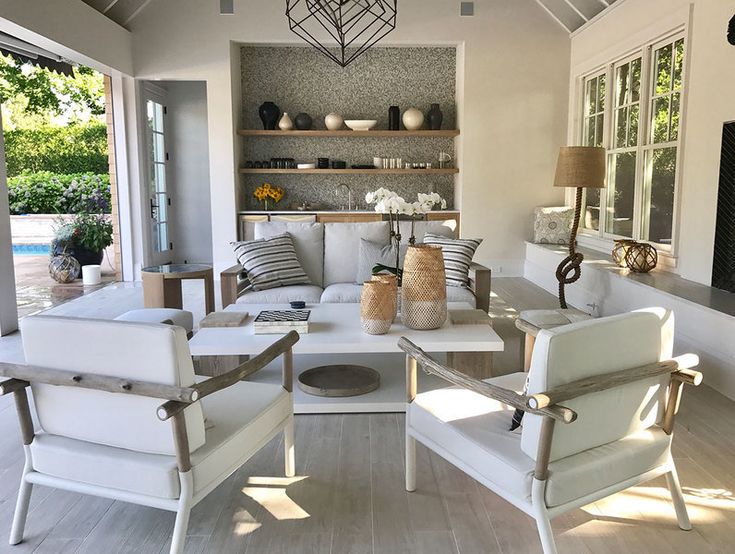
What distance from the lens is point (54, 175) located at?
41.9ft

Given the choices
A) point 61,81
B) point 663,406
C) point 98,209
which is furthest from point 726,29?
point 61,81

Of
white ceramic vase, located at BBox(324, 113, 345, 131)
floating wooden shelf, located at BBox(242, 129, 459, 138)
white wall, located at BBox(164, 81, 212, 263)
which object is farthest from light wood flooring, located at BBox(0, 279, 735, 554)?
white wall, located at BBox(164, 81, 212, 263)

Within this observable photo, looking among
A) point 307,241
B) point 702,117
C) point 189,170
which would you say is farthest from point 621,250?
point 189,170

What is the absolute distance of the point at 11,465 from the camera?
285cm

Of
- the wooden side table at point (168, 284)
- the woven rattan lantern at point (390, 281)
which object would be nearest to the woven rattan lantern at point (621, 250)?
the woven rattan lantern at point (390, 281)

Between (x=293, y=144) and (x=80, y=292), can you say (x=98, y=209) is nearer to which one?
(x=80, y=292)

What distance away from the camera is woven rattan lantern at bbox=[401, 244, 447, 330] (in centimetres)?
321

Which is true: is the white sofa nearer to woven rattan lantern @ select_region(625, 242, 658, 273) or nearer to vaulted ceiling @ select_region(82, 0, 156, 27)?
woven rattan lantern @ select_region(625, 242, 658, 273)

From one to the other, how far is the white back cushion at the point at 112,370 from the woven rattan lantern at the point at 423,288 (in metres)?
1.52

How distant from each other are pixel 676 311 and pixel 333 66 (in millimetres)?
5561

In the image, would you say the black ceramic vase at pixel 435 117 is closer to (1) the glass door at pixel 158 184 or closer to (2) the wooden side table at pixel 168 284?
(1) the glass door at pixel 158 184

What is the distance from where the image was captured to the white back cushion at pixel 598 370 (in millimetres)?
1811

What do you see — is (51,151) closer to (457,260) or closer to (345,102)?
(345,102)

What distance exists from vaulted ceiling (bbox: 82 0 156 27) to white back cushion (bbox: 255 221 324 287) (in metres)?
3.75
